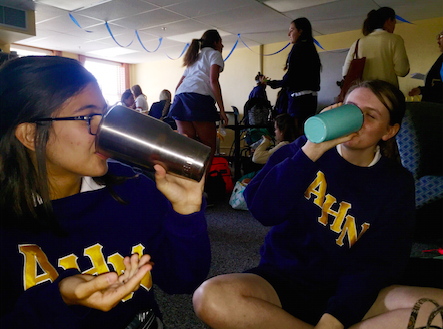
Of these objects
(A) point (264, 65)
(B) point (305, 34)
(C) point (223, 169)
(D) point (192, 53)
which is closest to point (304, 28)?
(B) point (305, 34)

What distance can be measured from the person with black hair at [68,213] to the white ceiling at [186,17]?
3819 mm

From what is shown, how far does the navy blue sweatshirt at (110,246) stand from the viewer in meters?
0.58

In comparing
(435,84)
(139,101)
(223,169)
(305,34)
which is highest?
(305,34)

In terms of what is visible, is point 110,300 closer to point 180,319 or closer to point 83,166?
point 83,166

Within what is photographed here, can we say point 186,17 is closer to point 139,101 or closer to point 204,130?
point 139,101

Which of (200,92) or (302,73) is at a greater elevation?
(302,73)

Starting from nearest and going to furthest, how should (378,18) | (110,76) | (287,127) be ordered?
(378,18)
(287,127)
(110,76)

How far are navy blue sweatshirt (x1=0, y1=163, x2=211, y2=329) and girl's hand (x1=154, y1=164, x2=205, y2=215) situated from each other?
0.7 inches

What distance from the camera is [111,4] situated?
3979 mm

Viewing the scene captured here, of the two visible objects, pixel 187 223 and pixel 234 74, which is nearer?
pixel 187 223

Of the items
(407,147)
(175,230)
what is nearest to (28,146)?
(175,230)

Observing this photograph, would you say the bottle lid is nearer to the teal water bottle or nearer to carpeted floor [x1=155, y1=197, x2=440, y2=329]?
the teal water bottle

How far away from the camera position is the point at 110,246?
676 millimetres

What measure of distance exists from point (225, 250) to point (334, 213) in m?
1.02
